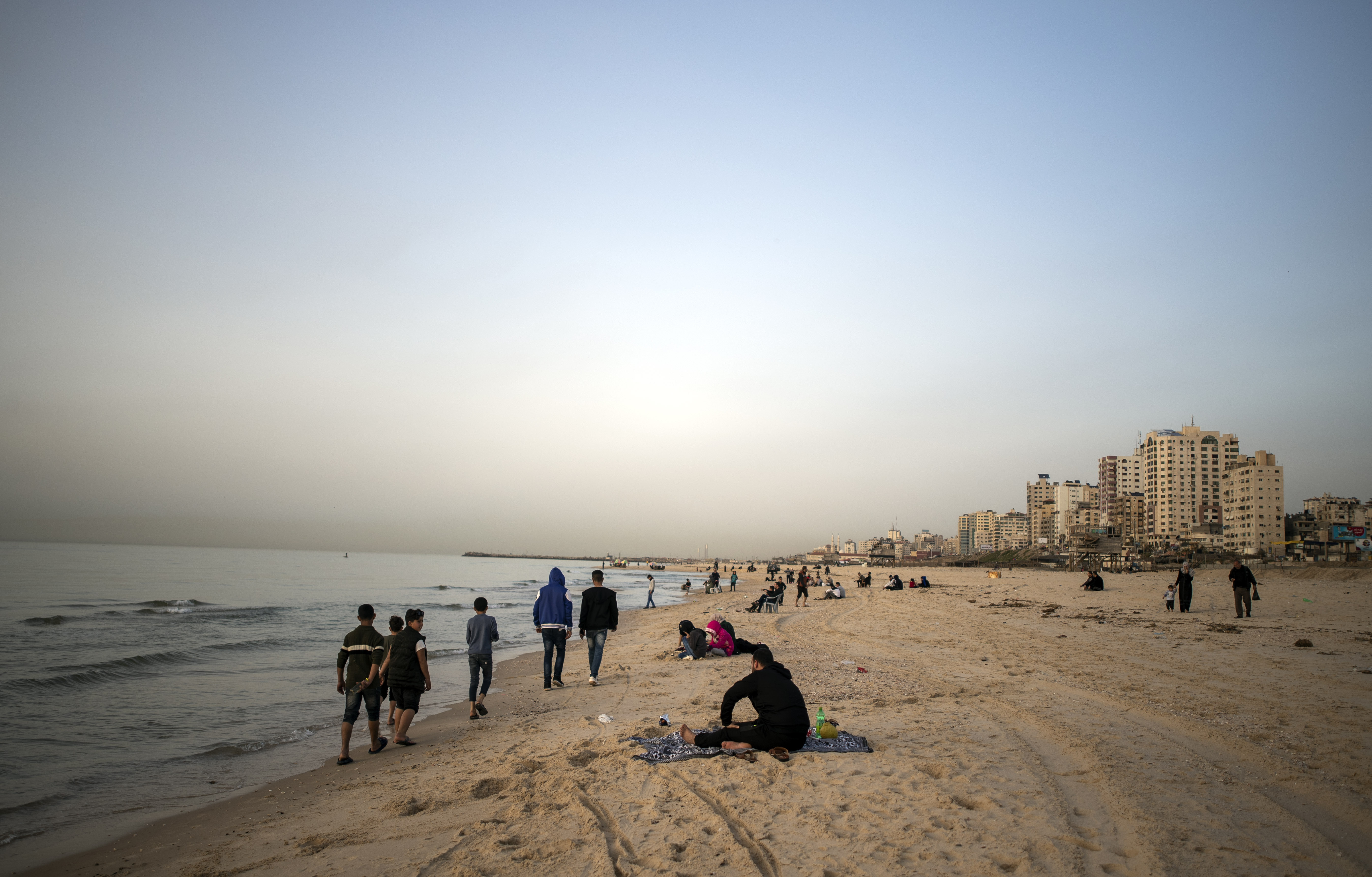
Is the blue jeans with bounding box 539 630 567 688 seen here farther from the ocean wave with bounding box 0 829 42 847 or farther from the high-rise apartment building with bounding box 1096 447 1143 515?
the high-rise apartment building with bounding box 1096 447 1143 515

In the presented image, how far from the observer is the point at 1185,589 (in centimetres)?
2047

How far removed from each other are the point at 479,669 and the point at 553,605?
1481 mm

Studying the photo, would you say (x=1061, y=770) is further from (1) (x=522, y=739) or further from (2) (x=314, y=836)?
(2) (x=314, y=836)

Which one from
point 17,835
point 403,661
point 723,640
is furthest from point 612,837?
point 723,640

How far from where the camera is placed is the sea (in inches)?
287

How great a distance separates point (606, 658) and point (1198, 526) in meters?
165

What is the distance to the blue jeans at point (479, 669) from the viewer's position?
995cm

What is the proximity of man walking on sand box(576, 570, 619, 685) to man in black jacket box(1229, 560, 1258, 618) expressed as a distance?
17768 millimetres

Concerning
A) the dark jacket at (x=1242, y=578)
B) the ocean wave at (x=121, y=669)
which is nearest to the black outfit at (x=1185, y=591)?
the dark jacket at (x=1242, y=578)

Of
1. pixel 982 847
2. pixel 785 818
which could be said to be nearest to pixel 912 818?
pixel 982 847

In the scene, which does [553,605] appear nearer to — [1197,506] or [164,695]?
[164,695]

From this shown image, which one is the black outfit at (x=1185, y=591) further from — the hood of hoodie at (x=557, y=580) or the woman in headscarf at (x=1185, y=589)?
the hood of hoodie at (x=557, y=580)

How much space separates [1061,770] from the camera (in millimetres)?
5918

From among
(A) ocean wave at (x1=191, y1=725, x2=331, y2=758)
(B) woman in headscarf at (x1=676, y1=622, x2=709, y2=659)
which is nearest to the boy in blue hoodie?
(B) woman in headscarf at (x1=676, y1=622, x2=709, y2=659)
